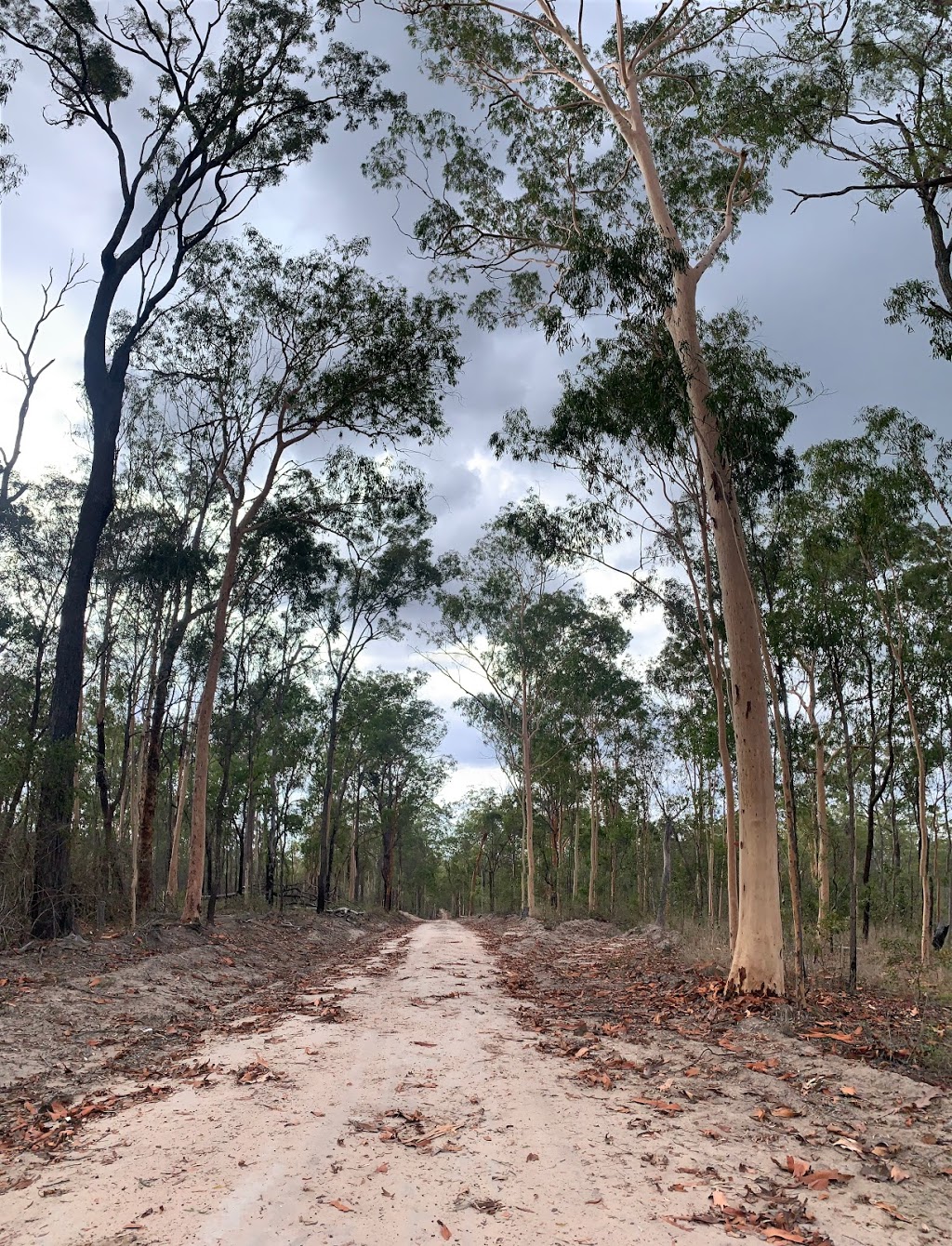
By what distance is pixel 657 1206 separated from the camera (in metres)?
3.26

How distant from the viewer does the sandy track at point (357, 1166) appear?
2.98m

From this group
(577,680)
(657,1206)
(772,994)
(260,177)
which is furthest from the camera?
(577,680)

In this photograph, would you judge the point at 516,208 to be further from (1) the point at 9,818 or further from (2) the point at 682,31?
(1) the point at 9,818

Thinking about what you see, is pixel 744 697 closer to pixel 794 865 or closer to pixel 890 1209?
pixel 794 865

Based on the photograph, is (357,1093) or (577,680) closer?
(357,1093)

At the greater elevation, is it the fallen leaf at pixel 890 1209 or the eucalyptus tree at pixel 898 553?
the eucalyptus tree at pixel 898 553

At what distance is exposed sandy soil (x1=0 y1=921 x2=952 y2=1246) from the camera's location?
305cm

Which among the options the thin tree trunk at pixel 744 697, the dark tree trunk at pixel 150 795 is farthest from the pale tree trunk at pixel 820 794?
the dark tree trunk at pixel 150 795

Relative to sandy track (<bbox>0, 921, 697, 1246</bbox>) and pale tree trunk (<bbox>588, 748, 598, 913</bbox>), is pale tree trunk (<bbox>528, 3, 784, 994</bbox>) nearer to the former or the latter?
sandy track (<bbox>0, 921, 697, 1246</bbox>)

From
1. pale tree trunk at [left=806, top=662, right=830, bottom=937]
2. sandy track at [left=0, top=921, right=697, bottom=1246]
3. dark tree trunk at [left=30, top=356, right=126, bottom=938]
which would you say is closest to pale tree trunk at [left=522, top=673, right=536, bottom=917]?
pale tree trunk at [left=806, top=662, right=830, bottom=937]

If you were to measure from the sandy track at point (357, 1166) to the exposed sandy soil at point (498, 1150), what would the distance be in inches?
0.5

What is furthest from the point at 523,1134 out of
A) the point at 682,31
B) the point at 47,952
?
the point at 682,31

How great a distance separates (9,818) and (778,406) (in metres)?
12.1

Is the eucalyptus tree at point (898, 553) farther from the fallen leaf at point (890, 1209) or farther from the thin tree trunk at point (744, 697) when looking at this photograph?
the fallen leaf at point (890, 1209)
